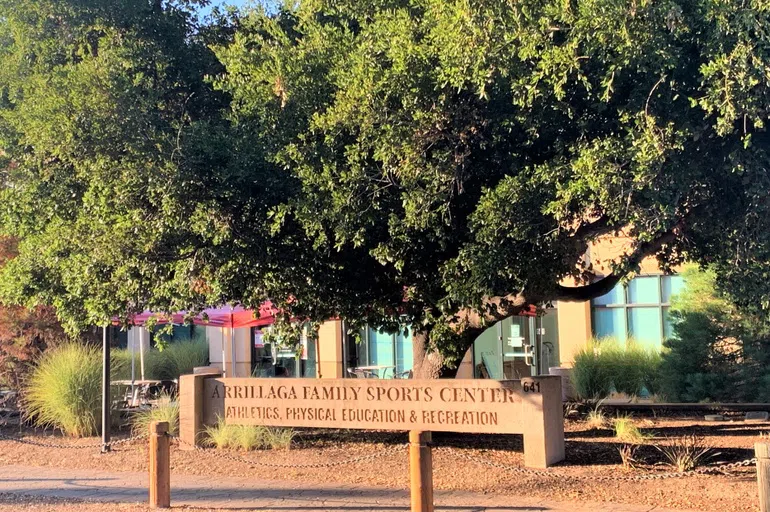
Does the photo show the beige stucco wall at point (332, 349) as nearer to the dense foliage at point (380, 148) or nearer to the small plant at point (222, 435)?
the small plant at point (222, 435)

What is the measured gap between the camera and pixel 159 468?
27.5ft

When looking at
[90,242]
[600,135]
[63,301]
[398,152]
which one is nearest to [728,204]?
[600,135]

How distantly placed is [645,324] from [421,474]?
1403cm

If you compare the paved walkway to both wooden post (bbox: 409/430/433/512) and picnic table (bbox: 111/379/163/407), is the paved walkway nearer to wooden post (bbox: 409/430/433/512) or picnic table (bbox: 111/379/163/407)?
wooden post (bbox: 409/430/433/512)

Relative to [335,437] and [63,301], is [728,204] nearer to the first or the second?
[335,437]

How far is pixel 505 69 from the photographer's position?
7500mm

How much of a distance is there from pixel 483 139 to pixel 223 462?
5779 millimetres

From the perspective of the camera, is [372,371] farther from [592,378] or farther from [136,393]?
[136,393]

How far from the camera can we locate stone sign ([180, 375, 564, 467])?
983cm

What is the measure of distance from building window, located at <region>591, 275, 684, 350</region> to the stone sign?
10069 millimetres

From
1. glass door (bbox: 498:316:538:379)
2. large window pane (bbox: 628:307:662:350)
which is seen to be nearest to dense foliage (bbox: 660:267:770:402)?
large window pane (bbox: 628:307:662:350)

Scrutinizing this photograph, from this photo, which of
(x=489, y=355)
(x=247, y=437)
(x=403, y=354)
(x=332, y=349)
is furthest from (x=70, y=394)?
(x=489, y=355)

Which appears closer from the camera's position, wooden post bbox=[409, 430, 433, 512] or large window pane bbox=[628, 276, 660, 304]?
wooden post bbox=[409, 430, 433, 512]

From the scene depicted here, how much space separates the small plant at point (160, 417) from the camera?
12922mm
